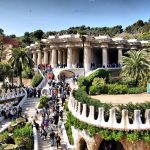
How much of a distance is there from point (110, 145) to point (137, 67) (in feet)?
66.4

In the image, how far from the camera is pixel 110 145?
28969 millimetres

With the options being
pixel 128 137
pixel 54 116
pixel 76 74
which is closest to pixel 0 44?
pixel 76 74

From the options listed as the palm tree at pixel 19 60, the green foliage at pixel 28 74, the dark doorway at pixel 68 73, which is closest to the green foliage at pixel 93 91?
the palm tree at pixel 19 60

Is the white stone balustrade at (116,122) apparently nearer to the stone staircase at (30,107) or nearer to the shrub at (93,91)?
the stone staircase at (30,107)

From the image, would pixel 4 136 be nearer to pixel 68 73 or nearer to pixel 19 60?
pixel 19 60

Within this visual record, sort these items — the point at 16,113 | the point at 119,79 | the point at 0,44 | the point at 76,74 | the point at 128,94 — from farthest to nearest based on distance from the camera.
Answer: the point at 0,44
the point at 76,74
the point at 119,79
the point at 128,94
the point at 16,113

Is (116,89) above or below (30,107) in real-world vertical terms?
above

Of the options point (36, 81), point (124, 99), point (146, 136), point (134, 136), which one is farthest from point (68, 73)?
point (146, 136)

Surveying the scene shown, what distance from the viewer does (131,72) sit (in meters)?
47.4

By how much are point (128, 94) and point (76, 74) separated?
678 inches

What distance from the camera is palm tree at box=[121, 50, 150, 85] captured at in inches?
1831

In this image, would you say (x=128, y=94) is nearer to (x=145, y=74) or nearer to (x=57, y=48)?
(x=145, y=74)

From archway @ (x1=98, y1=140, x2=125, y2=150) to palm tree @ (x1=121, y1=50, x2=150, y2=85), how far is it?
58.7 ft

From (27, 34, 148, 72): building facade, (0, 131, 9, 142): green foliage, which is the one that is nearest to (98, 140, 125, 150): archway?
(0, 131, 9, 142): green foliage
